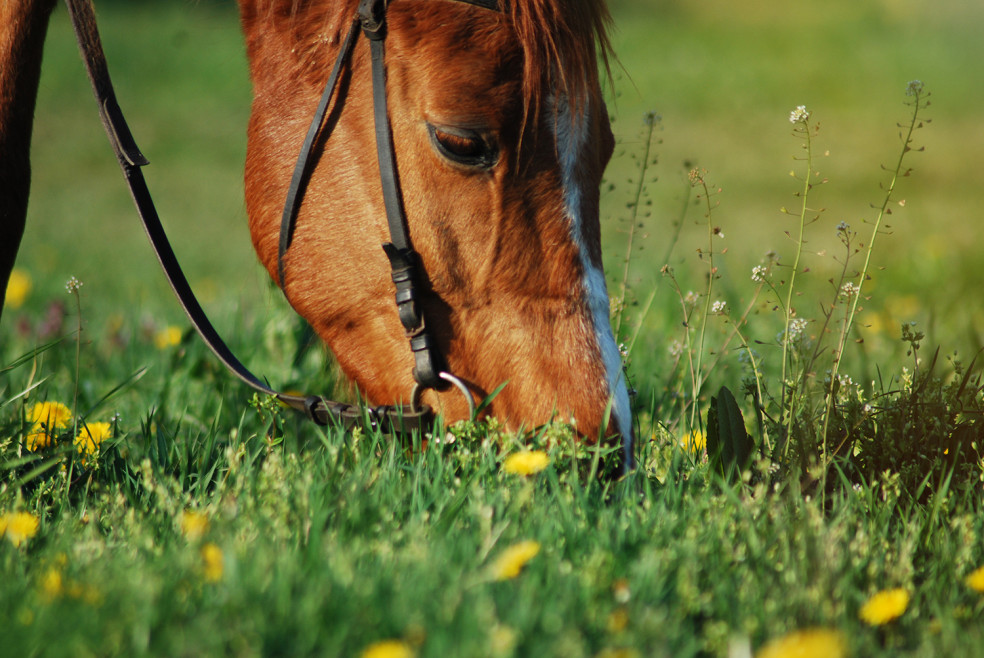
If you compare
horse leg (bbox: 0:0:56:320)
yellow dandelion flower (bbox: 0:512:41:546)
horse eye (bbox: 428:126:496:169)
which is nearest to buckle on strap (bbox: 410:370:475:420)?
horse eye (bbox: 428:126:496:169)

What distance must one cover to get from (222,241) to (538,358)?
7.12 m

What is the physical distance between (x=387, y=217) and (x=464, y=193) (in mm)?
199

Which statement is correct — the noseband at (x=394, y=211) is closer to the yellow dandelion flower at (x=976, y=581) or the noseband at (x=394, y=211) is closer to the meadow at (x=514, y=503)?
the meadow at (x=514, y=503)

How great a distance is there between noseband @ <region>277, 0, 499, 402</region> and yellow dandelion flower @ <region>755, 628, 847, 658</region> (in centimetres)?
88

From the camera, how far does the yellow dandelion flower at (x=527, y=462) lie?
1.63 meters

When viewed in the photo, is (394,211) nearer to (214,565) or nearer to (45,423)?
(214,565)

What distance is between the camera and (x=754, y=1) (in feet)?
80.2

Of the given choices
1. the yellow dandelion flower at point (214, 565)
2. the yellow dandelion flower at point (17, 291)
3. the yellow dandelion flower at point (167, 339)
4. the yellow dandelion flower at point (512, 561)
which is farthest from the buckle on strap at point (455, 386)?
the yellow dandelion flower at point (17, 291)

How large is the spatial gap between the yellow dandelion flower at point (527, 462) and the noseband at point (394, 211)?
0.24m

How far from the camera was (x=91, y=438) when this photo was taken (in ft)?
6.86

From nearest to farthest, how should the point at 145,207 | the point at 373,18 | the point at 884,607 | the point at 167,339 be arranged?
the point at 884,607, the point at 373,18, the point at 145,207, the point at 167,339

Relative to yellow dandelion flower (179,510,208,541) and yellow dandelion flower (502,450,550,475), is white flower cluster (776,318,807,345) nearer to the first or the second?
yellow dandelion flower (502,450,550,475)

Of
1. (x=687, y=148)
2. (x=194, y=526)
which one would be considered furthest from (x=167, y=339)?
(x=687, y=148)

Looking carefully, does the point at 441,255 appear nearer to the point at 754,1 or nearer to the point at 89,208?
the point at 89,208
